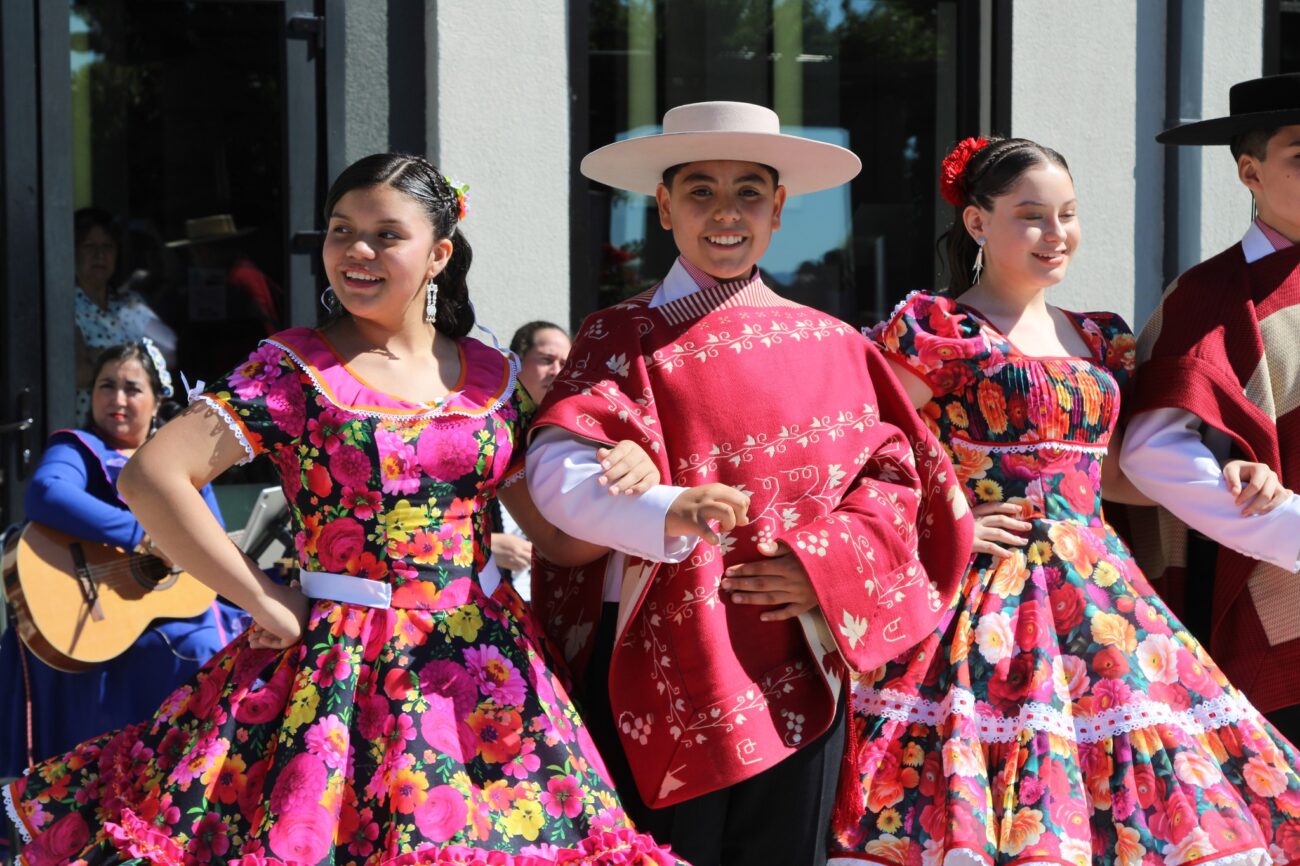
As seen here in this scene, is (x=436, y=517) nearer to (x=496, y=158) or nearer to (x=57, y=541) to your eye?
(x=57, y=541)

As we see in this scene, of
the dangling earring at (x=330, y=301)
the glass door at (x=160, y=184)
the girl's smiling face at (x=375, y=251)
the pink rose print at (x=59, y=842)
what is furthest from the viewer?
the glass door at (x=160, y=184)

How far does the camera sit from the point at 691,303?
2.97 metres

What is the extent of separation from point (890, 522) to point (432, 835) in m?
1.00

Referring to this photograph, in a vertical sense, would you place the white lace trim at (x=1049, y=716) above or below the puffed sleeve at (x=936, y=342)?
below

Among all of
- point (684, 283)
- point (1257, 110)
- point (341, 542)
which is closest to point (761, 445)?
point (684, 283)

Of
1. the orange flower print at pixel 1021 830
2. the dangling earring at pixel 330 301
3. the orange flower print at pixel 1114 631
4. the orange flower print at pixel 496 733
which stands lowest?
the orange flower print at pixel 1021 830

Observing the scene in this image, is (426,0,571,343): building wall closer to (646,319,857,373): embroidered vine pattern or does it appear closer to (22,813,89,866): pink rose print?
(646,319,857,373): embroidered vine pattern

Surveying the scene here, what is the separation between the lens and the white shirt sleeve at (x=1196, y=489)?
316cm

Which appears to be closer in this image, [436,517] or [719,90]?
[436,517]

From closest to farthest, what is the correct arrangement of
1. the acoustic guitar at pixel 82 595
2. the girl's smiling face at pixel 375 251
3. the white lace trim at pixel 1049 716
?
the girl's smiling face at pixel 375 251, the white lace trim at pixel 1049 716, the acoustic guitar at pixel 82 595

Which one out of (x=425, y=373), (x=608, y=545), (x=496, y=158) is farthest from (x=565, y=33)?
(x=608, y=545)

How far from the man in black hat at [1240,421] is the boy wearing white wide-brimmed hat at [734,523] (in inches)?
23.3

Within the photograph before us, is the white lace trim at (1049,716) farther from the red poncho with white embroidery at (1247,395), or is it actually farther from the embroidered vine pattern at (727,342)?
the embroidered vine pattern at (727,342)

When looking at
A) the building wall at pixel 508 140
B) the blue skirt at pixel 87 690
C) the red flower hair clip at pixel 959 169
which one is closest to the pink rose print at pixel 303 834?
the red flower hair clip at pixel 959 169
